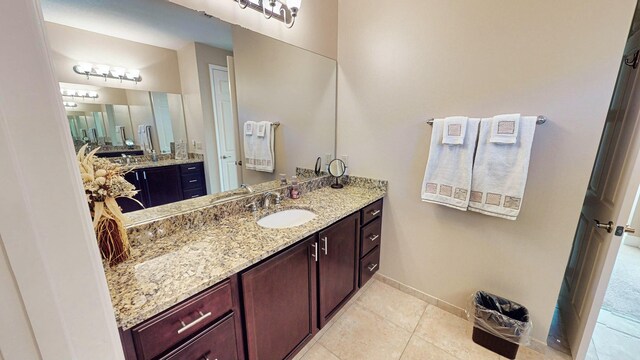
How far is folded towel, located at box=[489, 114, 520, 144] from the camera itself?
1385mm

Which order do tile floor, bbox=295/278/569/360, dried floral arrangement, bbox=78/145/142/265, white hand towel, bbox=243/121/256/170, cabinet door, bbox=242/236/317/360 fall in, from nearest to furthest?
dried floral arrangement, bbox=78/145/142/265 → cabinet door, bbox=242/236/317/360 → tile floor, bbox=295/278/569/360 → white hand towel, bbox=243/121/256/170

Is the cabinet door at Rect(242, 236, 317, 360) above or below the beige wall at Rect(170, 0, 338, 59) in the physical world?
below

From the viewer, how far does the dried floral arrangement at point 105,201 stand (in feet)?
2.87

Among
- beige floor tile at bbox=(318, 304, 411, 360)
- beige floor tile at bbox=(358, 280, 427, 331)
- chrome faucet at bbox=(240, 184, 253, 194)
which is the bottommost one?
beige floor tile at bbox=(318, 304, 411, 360)

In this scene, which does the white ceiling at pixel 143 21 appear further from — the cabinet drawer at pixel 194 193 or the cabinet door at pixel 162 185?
the cabinet drawer at pixel 194 193

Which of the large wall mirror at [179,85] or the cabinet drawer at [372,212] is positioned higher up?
the large wall mirror at [179,85]

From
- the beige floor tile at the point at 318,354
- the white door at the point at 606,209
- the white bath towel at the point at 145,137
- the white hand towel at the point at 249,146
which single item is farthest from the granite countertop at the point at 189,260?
the white door at the point at 606,209

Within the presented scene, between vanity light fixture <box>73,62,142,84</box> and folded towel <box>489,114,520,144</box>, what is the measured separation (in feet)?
6.47

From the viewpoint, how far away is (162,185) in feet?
4.26

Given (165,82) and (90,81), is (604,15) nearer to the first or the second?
(165,82)

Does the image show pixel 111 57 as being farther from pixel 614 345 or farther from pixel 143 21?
pixel 614 345

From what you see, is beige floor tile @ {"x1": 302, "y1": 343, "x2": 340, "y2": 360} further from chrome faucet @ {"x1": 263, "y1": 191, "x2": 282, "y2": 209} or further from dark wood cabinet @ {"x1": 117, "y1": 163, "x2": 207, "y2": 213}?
dark wood cabinet @ {"x1": 117, "y1": 163, "x2": 207, "y2": 213}

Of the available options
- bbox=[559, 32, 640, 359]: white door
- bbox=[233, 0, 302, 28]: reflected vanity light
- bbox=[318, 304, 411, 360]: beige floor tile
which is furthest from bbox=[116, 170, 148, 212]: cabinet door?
bbox=[559, 32, 640, 359]: white door

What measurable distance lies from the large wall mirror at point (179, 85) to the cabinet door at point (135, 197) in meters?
0.06
